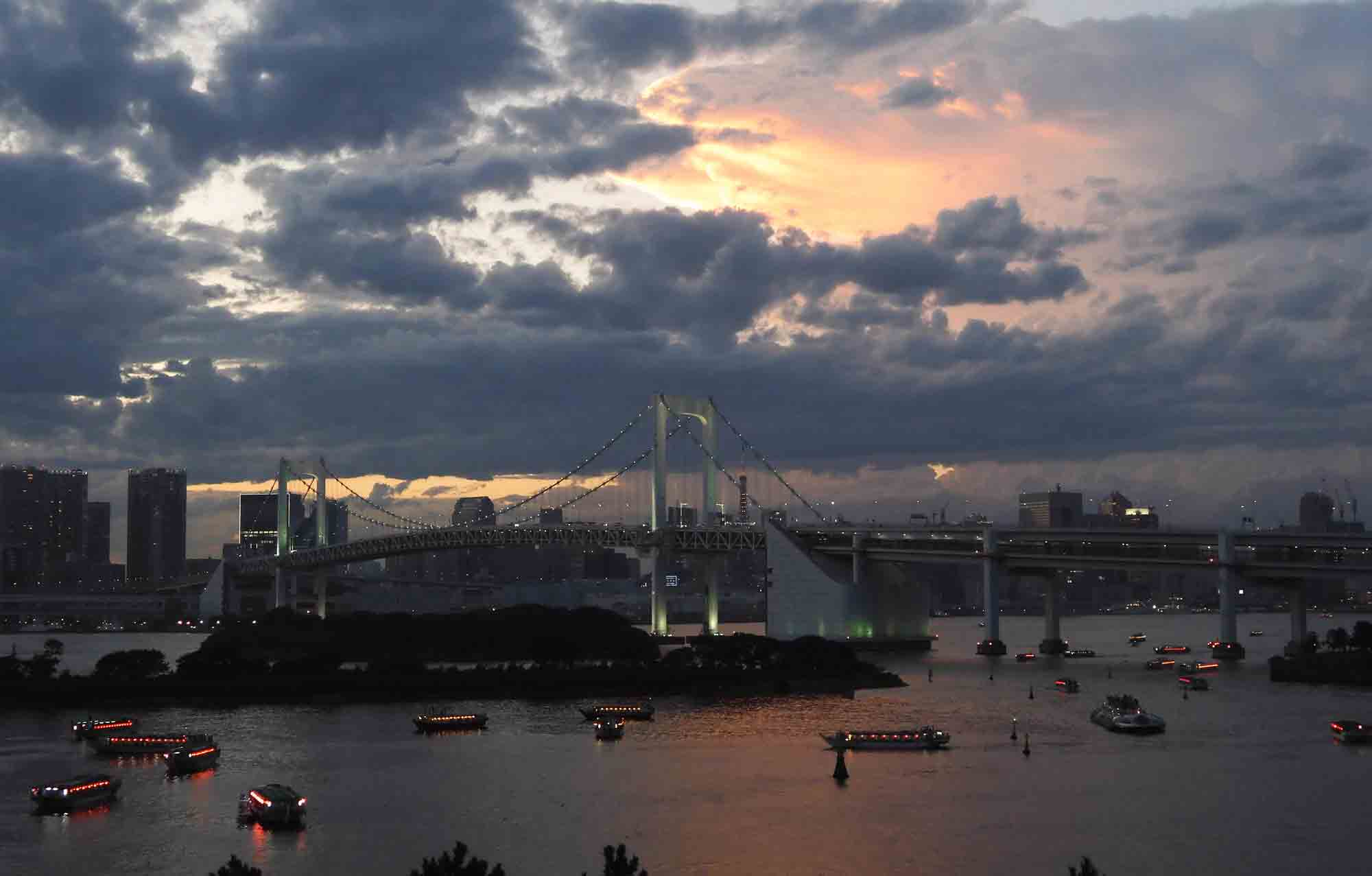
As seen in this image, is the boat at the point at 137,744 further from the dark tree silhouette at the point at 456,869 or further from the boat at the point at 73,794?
the dark tree silhouette at the point at 456,869

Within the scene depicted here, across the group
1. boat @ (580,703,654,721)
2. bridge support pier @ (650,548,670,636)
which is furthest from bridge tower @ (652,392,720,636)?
boat @ (580,703,654,721)

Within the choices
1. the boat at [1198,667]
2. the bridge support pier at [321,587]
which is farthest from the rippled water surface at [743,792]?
the bridge support pier at [321,587]

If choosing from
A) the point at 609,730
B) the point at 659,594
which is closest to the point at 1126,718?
the point at 609,730

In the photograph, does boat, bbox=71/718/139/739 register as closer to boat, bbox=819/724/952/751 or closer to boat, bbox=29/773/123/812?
boat, bbox=29/773/123/812

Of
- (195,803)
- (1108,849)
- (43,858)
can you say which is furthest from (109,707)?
(1108,849)

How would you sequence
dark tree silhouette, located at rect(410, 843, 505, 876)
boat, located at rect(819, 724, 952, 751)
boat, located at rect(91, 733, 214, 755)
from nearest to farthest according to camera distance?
dark tree silhouette, located at rect(410, 843, 505, 876)
boat, located at rect(819, 724, 952, 751)
boat, located at rect(91, 733, 214, 755)

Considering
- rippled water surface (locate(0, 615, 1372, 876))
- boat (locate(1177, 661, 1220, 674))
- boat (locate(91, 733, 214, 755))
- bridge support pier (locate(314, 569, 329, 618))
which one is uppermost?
bridge support pier (locate(314, 569, 329, 618))
